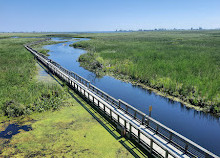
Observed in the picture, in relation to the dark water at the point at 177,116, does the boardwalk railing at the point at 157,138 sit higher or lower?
higher

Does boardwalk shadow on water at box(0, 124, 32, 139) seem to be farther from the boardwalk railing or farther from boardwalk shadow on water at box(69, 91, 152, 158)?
the boardwalk railing

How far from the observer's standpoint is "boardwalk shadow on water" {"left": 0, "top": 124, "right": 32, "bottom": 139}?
42.9 ft

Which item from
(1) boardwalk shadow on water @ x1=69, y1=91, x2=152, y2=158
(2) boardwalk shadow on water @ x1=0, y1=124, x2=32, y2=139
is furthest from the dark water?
(2) boardwalk shadow on water @ x1=0, y1=124, x2=32, y2=139

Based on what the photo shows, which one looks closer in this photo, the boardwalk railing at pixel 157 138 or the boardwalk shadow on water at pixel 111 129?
the boardwalk railing at pixel 157 138

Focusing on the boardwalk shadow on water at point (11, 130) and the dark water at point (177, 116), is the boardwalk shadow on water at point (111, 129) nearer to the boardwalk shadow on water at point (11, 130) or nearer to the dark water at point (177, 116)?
the dark water at point (177, 116)

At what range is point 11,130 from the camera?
1379 cm

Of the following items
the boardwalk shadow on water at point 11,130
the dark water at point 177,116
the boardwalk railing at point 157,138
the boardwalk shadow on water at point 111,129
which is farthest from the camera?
the dark water at point 177,116

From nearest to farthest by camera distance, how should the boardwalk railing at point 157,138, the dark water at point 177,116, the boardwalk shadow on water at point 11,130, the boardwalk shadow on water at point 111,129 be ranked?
the boardwalk railing at point 157,138
the boardwalk shadow on water at point 111,129
the boardwalk shadow on water at point 11,130
the dark water at point 177,116

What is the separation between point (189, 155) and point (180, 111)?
8.84 meters

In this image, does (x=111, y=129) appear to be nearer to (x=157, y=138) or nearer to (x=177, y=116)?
(x=157, y=138)

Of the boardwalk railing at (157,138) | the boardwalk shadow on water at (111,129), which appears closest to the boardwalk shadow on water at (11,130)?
the boardwalk shadow on water at (111,129)

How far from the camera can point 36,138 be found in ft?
41.6

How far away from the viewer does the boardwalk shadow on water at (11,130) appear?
13.1 meters

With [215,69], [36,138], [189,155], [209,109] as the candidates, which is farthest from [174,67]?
[36,138]
